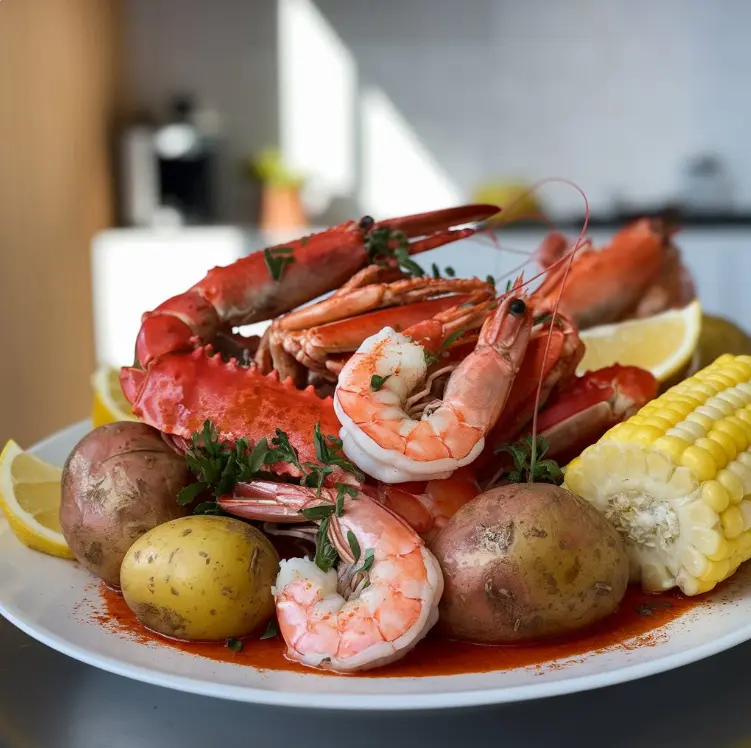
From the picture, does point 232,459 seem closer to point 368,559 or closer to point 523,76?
point 368,559

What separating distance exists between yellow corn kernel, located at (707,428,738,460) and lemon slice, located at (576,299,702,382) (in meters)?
0.59

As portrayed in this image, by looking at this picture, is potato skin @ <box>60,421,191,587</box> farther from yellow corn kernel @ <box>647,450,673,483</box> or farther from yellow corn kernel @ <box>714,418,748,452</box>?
yellow corn kernel @ <box>714,418,748,452</box>

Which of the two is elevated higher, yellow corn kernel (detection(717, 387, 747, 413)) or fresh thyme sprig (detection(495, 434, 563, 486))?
yellow corn kernel (detection(717, 387, 747, 413))

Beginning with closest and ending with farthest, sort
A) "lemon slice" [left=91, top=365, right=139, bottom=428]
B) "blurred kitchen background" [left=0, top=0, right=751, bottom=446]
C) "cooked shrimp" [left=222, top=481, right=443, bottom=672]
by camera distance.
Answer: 1. "cooked shrimp" [left=222, top=481, right=443, bottom=672]
2. "lemon slice" [left=91, top=365, right=139, bottom=428]
3. "blurred kitchen background" [left=0, top=0, right=751, bottom=446]

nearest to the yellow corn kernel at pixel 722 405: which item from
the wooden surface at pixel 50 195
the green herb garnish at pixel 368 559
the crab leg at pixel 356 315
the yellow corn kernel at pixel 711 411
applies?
the yellow corn kernel at pixel 711 411

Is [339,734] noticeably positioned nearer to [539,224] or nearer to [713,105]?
[539,224]

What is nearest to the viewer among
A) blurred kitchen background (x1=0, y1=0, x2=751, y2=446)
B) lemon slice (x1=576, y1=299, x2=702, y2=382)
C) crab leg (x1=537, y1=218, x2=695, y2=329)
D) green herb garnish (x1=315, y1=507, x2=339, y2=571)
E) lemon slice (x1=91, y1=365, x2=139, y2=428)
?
green herb garnish (x1=315, y1=507, x2=339, y2=571)

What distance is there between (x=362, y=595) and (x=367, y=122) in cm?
478

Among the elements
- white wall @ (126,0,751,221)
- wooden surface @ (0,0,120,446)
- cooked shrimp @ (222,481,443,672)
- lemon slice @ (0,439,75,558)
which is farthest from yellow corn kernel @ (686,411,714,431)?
white wall @ (126,0,751,221)

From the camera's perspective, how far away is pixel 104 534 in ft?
4.26

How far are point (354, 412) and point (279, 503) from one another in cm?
16

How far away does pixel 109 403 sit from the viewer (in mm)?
1799

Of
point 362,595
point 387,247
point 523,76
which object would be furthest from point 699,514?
point 523,76

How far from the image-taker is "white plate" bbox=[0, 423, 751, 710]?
937mm
